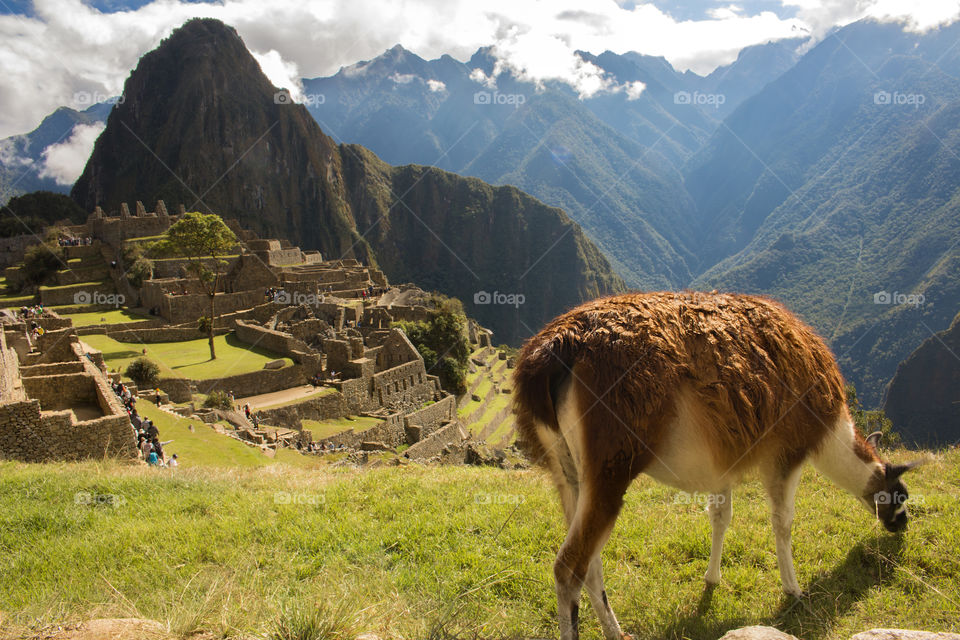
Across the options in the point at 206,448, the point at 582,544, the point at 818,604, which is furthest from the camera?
the point at 206,448

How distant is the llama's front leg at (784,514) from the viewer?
3.85 meters

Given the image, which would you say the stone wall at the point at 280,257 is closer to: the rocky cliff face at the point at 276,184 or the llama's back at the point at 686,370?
the llama's back at the point at 686,370

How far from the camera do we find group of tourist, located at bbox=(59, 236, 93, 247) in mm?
42500

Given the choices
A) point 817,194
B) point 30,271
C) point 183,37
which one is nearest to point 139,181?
point 183,37

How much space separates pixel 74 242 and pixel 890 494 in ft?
174

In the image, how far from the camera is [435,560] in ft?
14.5

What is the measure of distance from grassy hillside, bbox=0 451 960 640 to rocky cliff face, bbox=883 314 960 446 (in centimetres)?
6773

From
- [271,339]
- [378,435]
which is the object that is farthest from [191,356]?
[378,435]

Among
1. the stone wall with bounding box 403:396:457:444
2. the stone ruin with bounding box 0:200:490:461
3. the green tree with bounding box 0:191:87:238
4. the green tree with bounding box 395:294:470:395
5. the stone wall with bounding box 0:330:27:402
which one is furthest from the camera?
the green tree with bounding box 0:191:87:238

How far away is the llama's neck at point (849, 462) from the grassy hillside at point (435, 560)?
23.2 inches

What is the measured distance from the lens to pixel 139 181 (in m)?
132

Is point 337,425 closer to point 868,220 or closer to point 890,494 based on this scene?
point 890,494

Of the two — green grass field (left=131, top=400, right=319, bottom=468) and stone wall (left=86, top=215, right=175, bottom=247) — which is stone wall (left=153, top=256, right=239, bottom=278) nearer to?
stone wall (left=86, top=215, right=175, bottom=247)

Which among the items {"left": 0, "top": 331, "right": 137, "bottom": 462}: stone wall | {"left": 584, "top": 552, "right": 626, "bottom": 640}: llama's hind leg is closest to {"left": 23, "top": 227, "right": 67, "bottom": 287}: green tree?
{"left": 0, "top": 331, "right": 137, "bottom": 462}: stone wall
